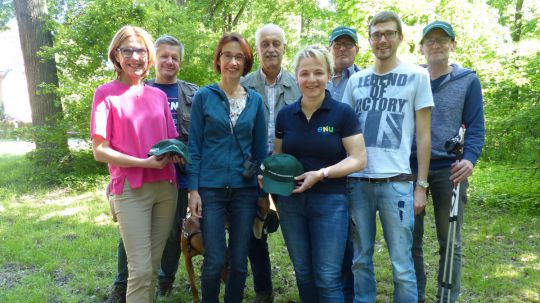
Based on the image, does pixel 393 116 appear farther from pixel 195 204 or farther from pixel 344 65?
pixel 195 204

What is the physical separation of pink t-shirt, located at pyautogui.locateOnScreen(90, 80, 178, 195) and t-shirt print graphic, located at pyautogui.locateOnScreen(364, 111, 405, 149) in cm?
152

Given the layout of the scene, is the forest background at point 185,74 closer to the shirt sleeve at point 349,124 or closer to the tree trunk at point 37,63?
the tree trunk at point 37,63

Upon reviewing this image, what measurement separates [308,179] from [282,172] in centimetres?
18

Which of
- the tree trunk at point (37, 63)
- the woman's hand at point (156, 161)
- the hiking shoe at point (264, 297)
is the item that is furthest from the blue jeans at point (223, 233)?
the tree trunk at point (37, 63)

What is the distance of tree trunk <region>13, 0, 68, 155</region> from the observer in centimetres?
1003

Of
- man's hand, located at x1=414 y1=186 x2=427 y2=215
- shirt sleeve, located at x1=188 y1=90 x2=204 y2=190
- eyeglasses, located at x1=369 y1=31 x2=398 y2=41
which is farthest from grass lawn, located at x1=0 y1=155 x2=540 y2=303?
eyeglasses, located at x1=369 y1=31 x2=398 y2=41

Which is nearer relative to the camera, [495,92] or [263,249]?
[263,249]

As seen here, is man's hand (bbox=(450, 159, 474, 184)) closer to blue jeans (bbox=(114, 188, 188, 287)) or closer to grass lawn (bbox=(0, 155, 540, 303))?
grass lawn (bbox=(0, 155, 540, 303))

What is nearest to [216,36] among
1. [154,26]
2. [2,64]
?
[154,26]

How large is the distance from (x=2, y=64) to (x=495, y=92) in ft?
144

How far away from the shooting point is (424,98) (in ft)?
9.48

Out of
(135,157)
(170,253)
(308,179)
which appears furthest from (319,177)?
(170,253)

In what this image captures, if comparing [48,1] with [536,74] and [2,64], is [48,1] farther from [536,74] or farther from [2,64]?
[2,64]

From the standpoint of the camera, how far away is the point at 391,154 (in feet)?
9.64
